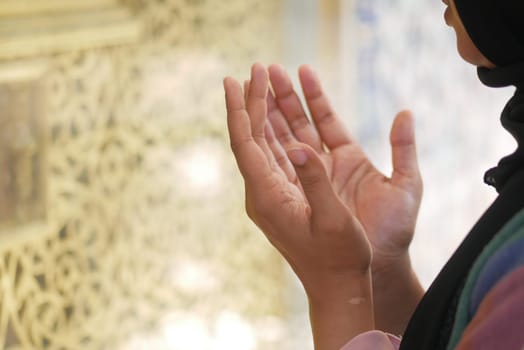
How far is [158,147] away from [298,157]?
1.19m

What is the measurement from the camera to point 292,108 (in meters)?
1.00

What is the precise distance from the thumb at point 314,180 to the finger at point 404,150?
9.2 inches

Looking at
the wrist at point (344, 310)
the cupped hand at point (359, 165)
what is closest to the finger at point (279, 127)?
the cupped hand at point (359, 165)

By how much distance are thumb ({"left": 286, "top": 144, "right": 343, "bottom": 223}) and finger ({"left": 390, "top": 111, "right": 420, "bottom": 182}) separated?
0.76ft

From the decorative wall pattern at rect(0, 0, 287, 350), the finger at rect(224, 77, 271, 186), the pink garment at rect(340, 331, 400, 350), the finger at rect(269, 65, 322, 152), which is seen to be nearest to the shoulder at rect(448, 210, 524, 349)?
the pink garment at rect(340, 331, 400, 350)

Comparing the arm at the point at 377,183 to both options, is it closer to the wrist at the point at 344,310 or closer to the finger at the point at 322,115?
the finger at the point at 322,115

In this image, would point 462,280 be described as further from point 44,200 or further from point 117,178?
point 117,178

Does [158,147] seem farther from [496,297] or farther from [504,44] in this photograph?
[496,297]

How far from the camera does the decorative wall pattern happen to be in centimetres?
160

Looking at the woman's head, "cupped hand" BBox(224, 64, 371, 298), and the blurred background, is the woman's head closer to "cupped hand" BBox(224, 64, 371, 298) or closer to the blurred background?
"cupped hand" BBox(224, 64, 371, 298)

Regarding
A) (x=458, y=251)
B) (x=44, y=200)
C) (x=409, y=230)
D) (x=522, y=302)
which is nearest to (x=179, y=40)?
(x=44, y=200)

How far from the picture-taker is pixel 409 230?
36.5 inches

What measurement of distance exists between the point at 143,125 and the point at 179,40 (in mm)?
226

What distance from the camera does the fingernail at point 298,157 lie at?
2.35ft
